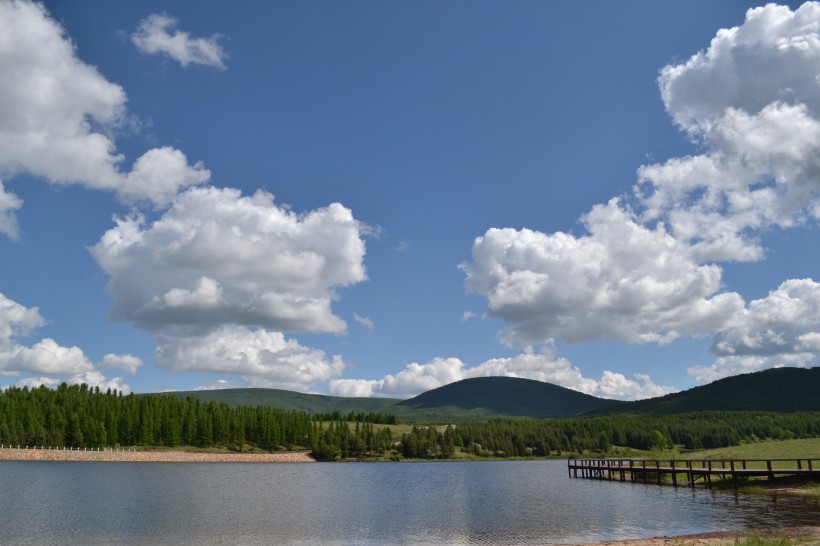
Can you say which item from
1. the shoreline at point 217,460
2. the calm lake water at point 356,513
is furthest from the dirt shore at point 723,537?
the calm lake water at point 356,513

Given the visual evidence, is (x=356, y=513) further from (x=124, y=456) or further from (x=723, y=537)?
(x=124, y=456)

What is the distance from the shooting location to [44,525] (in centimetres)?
5003

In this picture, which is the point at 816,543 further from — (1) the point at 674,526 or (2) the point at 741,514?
(2) the point at 741,514

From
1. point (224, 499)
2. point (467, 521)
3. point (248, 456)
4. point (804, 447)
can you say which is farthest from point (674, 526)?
point (248, 456)

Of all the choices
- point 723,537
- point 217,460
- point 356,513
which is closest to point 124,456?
point 217,460

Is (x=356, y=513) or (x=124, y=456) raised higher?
(x=356, y=513)

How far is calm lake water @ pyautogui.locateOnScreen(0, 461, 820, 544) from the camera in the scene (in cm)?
4816

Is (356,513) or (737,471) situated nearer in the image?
A: (356,513)

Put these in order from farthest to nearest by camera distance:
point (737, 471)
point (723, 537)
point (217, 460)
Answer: point (217, 460)
point (737, 471)
point (723, 537)

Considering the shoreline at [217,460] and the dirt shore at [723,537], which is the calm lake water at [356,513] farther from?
the shoreline at [217,460]

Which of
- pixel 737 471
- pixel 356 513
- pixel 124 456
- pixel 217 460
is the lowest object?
pixel 217 460

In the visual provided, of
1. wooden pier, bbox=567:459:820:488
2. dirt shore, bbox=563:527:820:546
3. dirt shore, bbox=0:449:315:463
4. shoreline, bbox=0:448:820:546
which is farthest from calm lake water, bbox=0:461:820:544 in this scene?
dirt shore, bbox=0:449:315:463

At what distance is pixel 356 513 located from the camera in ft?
211

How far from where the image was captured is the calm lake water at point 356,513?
4816 centimetres
